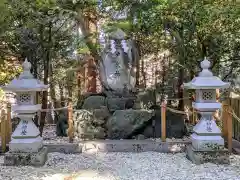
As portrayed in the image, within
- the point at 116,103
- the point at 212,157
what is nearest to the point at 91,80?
the point at 116,103

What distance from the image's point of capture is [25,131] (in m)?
5.25

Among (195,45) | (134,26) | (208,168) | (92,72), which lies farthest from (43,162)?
(92,72)

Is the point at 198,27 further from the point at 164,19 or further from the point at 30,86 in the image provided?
the point at 30,86

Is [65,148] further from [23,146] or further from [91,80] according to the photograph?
[91,80]

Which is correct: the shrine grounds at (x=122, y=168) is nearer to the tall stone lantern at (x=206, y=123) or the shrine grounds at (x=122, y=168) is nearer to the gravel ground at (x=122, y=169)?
the gravel ground at (x=122, y=169)

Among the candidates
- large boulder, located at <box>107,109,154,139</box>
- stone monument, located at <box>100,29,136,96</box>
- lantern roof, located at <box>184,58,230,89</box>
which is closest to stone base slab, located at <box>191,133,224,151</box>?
lantern roof, located at <box>184,58,230,89</box>

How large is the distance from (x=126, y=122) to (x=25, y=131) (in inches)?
82.2

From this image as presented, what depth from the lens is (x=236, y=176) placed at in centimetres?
440

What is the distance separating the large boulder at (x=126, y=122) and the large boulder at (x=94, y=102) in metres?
0.62

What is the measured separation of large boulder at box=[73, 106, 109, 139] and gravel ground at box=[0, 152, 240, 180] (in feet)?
2.99

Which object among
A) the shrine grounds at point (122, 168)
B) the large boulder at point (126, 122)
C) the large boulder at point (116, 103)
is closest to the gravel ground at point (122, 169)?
the shrine grounds at point (122, 168)

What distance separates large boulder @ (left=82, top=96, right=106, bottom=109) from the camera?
281 inches

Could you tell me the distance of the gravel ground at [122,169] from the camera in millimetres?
4449

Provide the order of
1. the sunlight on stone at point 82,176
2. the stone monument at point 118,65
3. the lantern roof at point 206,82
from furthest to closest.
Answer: the stone monument at point 118,65 → the lantern roof at point 206,82 → the sunlight on stone at point 82,176
